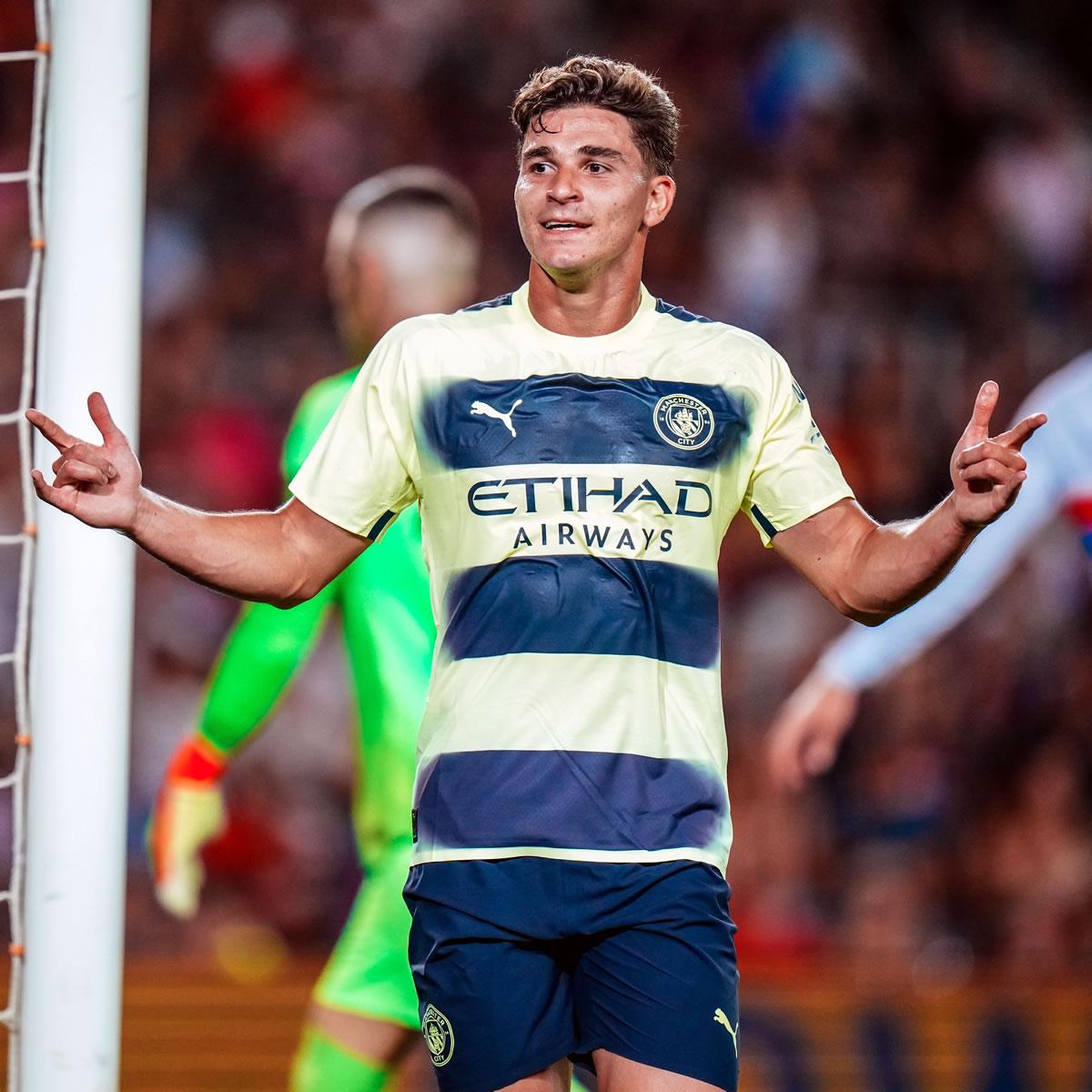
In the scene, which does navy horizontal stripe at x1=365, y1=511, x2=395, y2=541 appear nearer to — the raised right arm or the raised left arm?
the raised right arm

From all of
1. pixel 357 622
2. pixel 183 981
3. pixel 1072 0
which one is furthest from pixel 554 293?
pixel 1072 0

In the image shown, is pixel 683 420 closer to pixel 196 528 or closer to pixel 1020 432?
pixel 1020 432

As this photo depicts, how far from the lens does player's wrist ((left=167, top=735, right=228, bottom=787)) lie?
4164 millimetres

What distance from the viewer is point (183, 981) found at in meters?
5.95

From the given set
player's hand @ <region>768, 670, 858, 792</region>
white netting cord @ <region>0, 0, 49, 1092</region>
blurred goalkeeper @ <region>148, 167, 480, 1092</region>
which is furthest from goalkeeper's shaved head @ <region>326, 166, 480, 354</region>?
player's hand @ <region>768, 670, 858, 792</region>

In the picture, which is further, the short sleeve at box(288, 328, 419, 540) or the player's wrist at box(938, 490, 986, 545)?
the short sleeve at box(288, 328, 419, 540)

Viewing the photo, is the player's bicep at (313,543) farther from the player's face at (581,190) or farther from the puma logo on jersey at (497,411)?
the player's face at (581,190)

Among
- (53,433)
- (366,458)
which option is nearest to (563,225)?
(366,458)

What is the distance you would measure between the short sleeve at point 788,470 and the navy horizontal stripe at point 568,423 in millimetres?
75

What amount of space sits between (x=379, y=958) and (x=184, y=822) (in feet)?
2.13

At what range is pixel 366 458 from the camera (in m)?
2.78

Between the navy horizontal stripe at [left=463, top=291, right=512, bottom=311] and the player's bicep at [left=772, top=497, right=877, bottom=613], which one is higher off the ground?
the navy horizontal stripe at [left=463, top=291, right=512, bottom=311]

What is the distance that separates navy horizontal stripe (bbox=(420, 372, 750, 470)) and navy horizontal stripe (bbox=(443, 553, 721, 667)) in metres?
0.16

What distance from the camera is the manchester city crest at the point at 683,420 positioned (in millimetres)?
2719
